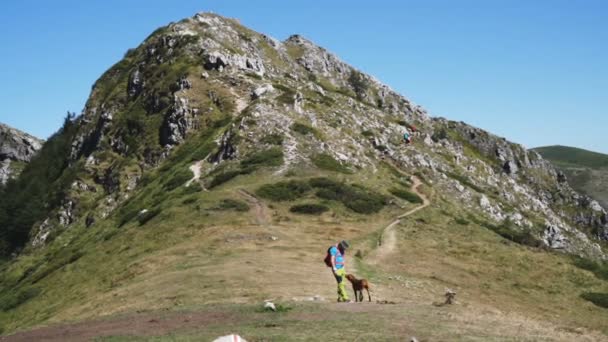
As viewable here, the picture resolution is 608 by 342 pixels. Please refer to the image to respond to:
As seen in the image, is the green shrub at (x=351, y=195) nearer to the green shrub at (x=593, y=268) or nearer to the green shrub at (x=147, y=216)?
the green shrub at (x=147, y=216)

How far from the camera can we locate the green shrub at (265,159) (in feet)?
274

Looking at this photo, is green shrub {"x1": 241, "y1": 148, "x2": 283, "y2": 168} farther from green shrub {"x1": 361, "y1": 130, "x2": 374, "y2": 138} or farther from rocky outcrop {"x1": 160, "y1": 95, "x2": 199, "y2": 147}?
rocky outcrop {"x1": 160, "y1": 95, "x2": 199, "y2": 147}

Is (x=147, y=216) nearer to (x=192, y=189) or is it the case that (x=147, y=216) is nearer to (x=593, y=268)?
(x=192, y=189)

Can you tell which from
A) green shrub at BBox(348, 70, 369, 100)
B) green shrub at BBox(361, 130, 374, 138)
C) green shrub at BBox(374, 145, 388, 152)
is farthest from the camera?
green shrub at BBox(348, 70, 369, 100)

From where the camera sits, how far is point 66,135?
566ft

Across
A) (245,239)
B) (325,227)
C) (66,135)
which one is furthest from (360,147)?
(66,135)

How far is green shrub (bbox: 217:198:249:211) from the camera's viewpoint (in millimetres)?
63594

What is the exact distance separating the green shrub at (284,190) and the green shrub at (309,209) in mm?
3913

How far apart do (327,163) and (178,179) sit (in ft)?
78.6

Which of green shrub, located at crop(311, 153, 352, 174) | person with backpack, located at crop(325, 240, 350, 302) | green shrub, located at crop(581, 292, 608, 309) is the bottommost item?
green shrub, located at crop(581, 292, 608, 309)

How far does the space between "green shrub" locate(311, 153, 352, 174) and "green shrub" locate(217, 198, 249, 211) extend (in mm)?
21002

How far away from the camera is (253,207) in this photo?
211 feet

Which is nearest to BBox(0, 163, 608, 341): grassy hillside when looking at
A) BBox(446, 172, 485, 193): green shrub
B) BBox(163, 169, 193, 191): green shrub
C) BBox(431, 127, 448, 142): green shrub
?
BBox(163, 169, 193, 191): green shrub

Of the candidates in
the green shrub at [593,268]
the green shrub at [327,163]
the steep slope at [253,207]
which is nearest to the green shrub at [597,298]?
the steep slope at [253,207]
